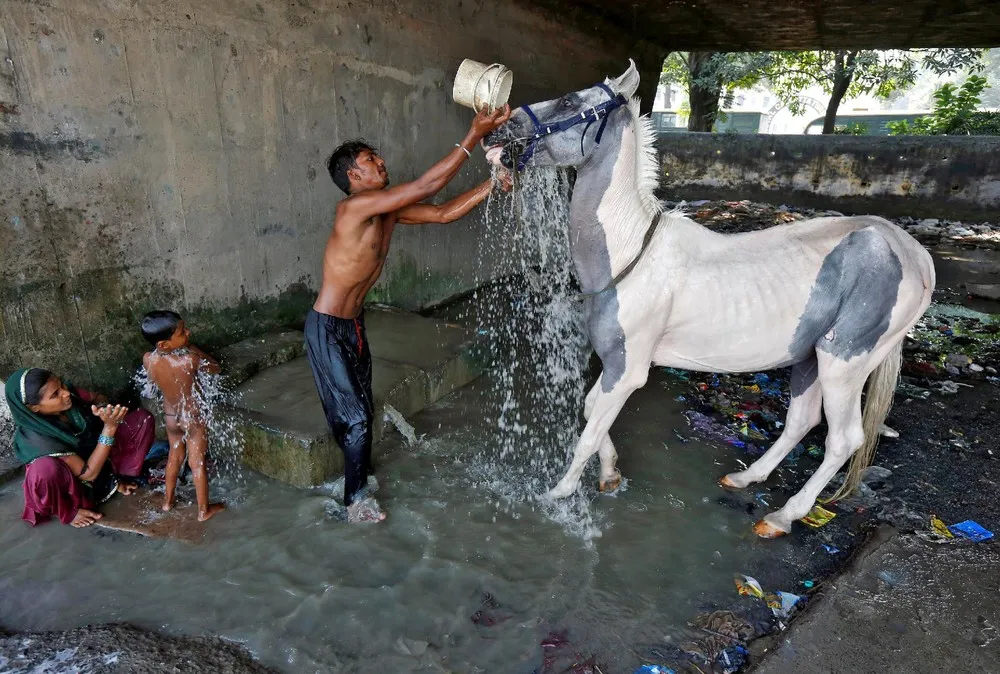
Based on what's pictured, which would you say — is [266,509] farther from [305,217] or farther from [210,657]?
[305,217]

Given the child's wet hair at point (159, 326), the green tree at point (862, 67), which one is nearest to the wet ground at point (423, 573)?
the child's wet hair at point (159, 326)

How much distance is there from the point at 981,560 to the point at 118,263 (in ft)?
16.2

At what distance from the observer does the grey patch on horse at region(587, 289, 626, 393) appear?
296 cm

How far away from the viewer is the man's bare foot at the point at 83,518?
314 centimetres

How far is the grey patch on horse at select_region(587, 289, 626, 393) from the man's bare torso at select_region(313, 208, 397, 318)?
112 centimetres

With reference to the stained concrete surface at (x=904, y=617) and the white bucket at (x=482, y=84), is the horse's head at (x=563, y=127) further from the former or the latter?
the stained concrete surface at (x=904, y=617)

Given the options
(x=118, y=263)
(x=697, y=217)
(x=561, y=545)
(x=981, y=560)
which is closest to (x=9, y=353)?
→ (x=118, y=263)

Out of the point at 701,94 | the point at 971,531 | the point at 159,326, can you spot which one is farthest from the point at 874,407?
the point at 701,94

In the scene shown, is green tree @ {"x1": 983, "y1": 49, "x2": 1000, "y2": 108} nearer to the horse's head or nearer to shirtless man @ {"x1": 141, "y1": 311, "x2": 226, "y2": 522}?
the horse's head

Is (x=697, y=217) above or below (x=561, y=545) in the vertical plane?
above

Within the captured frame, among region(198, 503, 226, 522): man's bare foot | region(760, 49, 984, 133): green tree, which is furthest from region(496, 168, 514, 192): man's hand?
region(760, 49, 984, 133): green tree

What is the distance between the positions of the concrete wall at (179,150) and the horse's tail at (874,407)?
401 cm

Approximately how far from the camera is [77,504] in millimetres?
3166

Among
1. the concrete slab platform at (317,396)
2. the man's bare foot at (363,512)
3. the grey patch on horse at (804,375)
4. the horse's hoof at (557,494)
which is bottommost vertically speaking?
the man's bare foot at (363,512)
